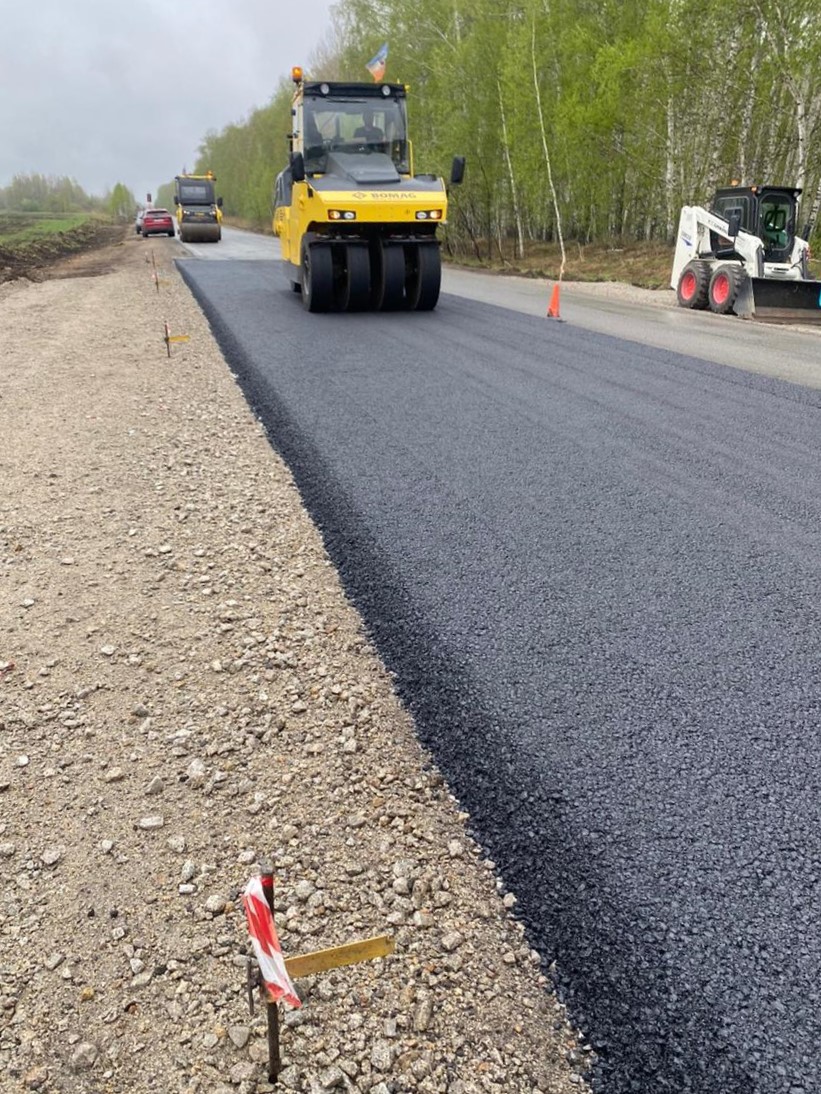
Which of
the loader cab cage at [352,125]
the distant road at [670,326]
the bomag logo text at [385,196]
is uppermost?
the loader cab cage at [352,125]

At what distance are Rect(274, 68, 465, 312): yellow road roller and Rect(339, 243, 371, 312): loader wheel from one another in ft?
0.04

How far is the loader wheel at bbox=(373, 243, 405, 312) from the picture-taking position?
34.3 ft

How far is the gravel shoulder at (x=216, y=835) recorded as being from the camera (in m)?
1.58

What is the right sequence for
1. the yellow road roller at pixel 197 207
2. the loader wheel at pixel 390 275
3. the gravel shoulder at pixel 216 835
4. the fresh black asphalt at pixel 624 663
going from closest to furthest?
the gravel shoulder at pixel 216 835
the fresh black asphalt at pixel 624 663
the loader wheel at pixel 390 275
the yellow road roller at pixel 197 207

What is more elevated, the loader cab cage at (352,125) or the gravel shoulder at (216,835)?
the loader cab cage at (352,125)

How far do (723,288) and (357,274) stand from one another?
6377 mm

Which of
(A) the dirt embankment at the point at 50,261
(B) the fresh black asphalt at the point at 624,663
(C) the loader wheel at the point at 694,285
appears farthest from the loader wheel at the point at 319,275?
(A) the dirt embankment at the point at 50,261

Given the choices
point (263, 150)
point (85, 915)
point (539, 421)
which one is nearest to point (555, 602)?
point (85, 915)

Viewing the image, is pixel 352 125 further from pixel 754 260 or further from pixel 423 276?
pixel 754 260

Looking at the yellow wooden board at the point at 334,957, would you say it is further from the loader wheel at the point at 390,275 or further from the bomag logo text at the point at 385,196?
the loader wheel at the point at 390,275

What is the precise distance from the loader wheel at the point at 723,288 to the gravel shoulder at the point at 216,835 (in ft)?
34.9

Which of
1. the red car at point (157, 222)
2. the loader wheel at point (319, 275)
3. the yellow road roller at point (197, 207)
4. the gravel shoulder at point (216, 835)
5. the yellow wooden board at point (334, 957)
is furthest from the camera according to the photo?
the red car at point (157, 222)

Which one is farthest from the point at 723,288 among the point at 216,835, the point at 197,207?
the point at 197,207

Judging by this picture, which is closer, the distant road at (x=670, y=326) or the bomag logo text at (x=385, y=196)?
the distant road at (x=670, y=326)
